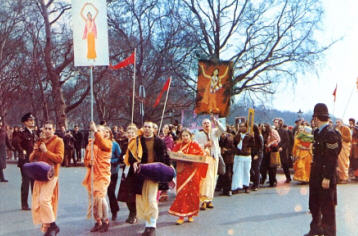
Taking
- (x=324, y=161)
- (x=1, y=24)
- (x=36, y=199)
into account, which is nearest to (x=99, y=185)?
(x=36, y=199)

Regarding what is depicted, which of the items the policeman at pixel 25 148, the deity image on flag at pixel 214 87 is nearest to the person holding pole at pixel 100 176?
the policeman at pixel 25 148

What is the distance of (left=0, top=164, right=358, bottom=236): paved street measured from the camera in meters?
7.39

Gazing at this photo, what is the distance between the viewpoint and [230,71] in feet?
36.5

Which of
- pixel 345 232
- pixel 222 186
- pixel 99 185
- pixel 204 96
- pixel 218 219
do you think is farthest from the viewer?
pixel 222 186

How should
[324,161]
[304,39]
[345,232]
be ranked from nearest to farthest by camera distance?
[324,161] < [345,232] < [304,39]

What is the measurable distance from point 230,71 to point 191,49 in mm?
15484

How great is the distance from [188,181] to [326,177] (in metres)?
2.80

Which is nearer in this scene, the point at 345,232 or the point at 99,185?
the point at 345,232

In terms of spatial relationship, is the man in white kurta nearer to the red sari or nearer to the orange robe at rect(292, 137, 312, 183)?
the red sari

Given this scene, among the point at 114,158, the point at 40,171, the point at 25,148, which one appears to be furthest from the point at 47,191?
the point at 25,148

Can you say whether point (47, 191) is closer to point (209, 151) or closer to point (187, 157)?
point (187, 157)

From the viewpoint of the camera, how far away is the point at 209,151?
32.7ft

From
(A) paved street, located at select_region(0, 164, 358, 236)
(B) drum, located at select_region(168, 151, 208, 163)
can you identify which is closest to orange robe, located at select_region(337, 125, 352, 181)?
(A) paved street, located at select_region(0, 164, 358, 236)

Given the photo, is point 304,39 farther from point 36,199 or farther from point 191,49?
point 36,199
